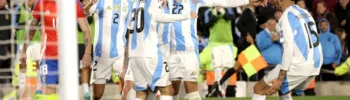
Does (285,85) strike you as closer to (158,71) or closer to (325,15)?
(158,71)

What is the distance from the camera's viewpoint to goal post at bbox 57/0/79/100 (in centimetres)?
798

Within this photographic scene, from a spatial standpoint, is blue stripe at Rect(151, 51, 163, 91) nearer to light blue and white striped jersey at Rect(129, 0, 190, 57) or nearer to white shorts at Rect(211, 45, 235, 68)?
light blue and white striped jersey at Rect(129, 0, 190, 57)

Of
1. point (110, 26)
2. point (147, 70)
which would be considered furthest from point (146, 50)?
point (110, 26)

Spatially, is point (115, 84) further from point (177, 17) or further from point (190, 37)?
point (177, 17)

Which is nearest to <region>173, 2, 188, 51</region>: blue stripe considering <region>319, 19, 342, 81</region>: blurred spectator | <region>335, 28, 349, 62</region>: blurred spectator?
<region>319, 19, 342, 81</region>: blurred spectator

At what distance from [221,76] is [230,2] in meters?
7.20

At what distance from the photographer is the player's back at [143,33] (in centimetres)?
1258

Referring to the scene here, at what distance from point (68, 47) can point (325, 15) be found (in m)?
13.8

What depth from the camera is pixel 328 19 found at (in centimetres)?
2142

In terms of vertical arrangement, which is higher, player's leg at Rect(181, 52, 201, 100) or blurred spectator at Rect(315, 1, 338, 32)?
blurred spectator at Rect(315, 1, 338, 32)

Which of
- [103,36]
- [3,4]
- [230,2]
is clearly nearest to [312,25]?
[230,2]

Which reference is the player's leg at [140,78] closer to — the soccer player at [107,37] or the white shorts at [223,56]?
the soccer player at [107,37]

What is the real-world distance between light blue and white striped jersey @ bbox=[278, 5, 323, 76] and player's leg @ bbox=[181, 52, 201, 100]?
154 cm

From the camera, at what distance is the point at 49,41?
12.9 metres
